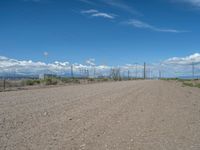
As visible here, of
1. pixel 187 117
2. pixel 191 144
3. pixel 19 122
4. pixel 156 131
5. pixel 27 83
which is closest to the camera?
pixel 191 144

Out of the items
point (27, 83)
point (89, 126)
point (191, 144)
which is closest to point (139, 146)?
point (191, 144)

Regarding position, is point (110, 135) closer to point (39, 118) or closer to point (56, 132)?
point (56, 132)

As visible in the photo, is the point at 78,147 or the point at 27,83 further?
the point at 27,83

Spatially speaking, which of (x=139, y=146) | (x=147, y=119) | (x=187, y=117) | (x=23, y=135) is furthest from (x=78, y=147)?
(x=187, y=117)

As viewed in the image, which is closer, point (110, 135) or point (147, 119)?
point (110, 135)

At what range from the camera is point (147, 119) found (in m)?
13.6

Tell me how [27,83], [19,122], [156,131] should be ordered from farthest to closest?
[27,83]
[19,122]
[156,131]

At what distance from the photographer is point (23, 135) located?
977 cm

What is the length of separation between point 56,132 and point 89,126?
5.30 feet

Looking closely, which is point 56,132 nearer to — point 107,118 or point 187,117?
point 107,118

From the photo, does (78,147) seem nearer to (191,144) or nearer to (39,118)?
(191,144)

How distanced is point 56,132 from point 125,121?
352 centimetres

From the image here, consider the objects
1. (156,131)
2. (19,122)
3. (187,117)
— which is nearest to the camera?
(156,131)

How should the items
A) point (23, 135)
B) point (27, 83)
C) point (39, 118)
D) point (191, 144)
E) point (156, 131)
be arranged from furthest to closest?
point (27, 83) → point (39, 118) → point (156, 131) → point (23, 135) → point (191, 144)
